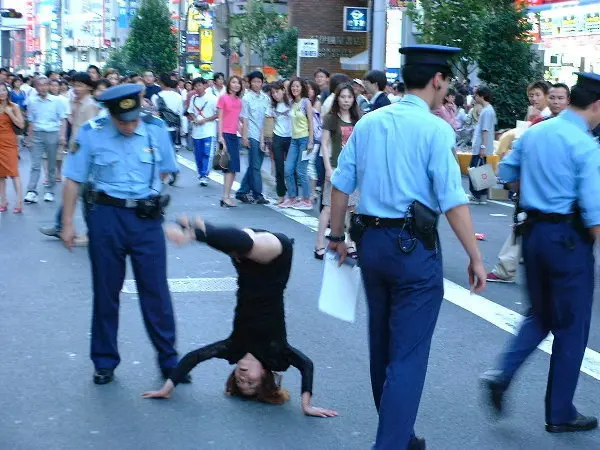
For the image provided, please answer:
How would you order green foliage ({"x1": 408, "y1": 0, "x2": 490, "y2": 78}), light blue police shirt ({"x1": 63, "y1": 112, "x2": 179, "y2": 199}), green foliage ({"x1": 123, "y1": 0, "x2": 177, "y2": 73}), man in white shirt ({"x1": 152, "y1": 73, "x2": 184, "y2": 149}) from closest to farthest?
light blue police shirt ({"x1": 63, "y1": 112, "x2": 179, "y2": 199})
man in white shirt ({"x1": 152, "y1": 73, "x2": 184, "y2": 149})
green foliage ({"x1": 408, "y1": 0, "x2": 490, "y2": 78})
green foliage ({"x1": 123, "y1": 0, "x2": 177, "y2": 73})

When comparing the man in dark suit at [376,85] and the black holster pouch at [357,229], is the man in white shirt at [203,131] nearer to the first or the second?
the man in dark suit at [376,85]

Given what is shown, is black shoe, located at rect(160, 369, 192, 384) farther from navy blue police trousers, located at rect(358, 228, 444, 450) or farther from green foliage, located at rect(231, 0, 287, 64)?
green foliage, located at rect(231, 0, 287, 64)

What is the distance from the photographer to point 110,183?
615 cm

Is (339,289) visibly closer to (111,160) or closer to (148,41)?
(111,160)

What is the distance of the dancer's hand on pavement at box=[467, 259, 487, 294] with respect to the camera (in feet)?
15.6

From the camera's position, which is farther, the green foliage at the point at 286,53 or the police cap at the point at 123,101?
the green foliage at the point at 286,53

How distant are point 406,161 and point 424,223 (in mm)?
271

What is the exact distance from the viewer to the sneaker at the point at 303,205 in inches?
593

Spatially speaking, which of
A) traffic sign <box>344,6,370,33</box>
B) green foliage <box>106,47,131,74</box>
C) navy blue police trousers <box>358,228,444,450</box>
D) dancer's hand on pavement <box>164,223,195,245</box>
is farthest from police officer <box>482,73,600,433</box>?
green foliage <box>106,47,131,74</box>

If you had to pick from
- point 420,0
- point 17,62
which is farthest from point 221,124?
point 17,62

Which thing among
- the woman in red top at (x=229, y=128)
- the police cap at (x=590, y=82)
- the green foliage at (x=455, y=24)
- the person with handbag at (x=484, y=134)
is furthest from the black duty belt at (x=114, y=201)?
the green foliage at (x=455, y=24)

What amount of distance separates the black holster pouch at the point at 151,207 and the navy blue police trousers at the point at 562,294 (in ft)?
6.73

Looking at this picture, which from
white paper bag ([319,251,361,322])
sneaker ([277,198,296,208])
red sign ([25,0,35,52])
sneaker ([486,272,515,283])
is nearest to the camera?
white paper bag ([319,251,361,322])

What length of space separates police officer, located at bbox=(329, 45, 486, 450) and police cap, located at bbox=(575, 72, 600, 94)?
Answer: 3.33ft
